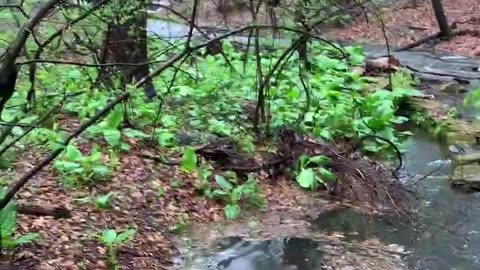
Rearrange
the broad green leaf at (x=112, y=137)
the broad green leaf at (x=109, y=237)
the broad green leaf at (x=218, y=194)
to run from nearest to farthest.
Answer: the broad green leaf at (x=109, y=237) → the broad green leaf at (x=218, y=194) → the broad green leaf at (x=112, y=137)

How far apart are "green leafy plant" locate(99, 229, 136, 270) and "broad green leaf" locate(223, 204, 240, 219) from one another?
4.42 ft

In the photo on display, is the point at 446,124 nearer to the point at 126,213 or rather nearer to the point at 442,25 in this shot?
the point at 126,213

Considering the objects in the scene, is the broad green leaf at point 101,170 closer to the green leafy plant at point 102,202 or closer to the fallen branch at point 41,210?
the green leafy plant at point 102,202

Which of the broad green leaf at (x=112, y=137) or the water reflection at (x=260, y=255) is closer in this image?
the water reflection at (x=260, y=255)

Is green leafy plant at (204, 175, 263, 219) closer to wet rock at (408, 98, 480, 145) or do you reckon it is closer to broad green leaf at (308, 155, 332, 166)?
broad green leaf at (308, 155, 332, 166)

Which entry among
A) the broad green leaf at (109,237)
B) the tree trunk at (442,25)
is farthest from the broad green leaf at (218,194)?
the tree trunk at (442,25)

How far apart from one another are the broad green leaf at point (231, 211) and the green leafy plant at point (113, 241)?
135 centimetres

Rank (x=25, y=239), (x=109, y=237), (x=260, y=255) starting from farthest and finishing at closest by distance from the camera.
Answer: (x=260, y=255)
(x=109, y=237)
(x=25, y=239)

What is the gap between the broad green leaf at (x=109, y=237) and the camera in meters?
5.16

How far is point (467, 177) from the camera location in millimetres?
8555

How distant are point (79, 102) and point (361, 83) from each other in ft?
20.3

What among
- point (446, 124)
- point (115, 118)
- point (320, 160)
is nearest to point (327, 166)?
point (320, 160)

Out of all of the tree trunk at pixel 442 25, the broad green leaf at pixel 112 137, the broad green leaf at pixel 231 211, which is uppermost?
the tree trunk at pixel 442 25

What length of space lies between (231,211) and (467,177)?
130 inches
